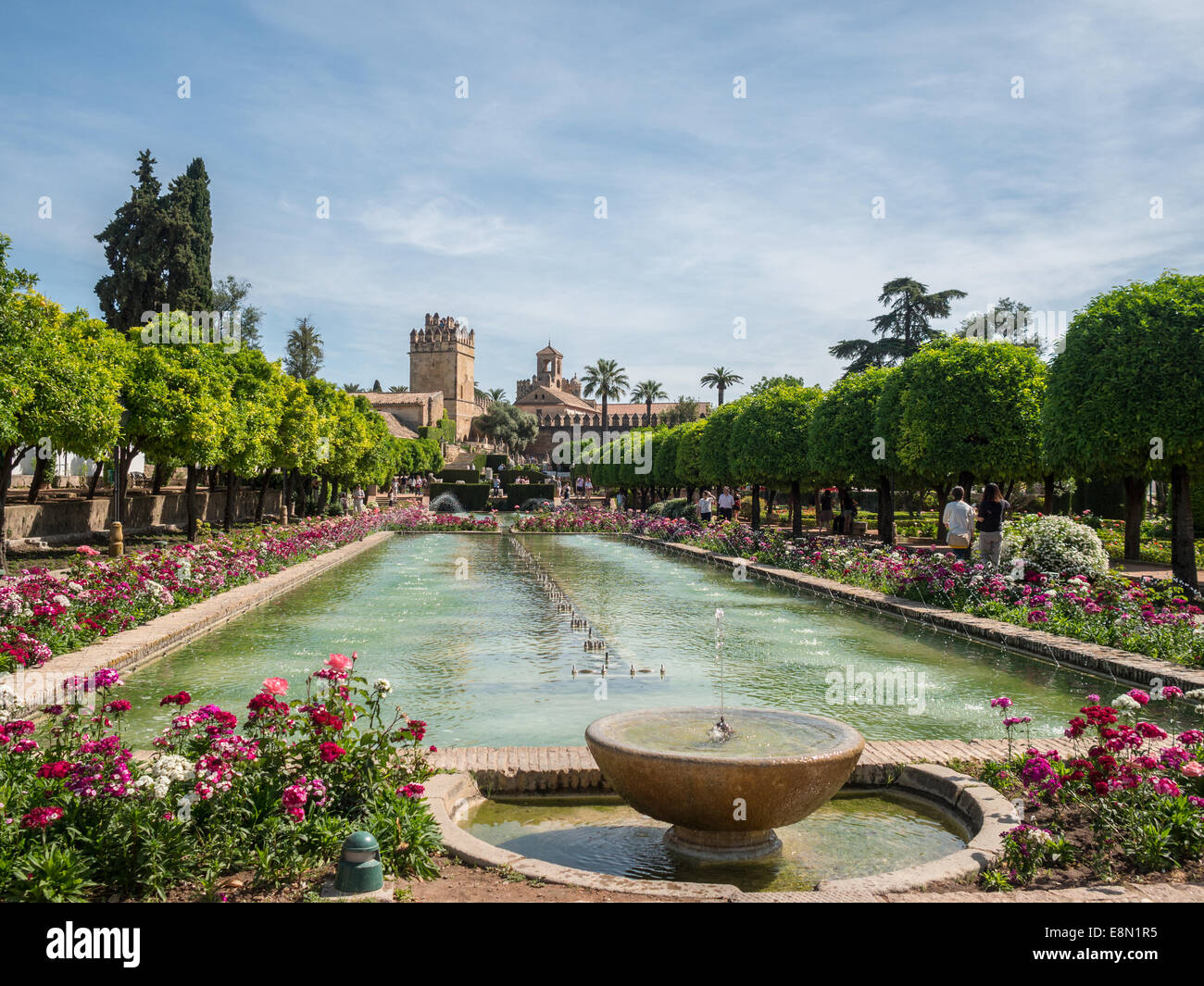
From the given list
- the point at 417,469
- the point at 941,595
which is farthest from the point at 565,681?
the point at 417,469

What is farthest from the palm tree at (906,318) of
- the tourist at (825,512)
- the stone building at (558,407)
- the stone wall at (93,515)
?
the stone building at (558,407)

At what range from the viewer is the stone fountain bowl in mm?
4004

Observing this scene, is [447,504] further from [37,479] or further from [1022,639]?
[1022,639]

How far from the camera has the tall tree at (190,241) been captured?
3831 centimetres

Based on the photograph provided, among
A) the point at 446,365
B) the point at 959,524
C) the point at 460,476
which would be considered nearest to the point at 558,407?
the point at 446,365

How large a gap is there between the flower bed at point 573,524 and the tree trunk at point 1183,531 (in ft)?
66.9

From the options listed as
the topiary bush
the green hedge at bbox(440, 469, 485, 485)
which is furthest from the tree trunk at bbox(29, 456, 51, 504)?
the green hedge at bbox(440, 469, 485, 485)

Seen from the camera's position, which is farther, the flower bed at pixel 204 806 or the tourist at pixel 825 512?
the tourist at pixel 825 512

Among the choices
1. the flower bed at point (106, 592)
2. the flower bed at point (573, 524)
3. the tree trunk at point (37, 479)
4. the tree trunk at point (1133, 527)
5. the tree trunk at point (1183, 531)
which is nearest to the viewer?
the flower bed at point (106, 592)

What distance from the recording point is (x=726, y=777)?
4.00 m

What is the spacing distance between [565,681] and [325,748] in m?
4.48

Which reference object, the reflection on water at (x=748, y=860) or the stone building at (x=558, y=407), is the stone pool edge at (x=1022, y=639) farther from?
the stone building at (x=558, y=407)

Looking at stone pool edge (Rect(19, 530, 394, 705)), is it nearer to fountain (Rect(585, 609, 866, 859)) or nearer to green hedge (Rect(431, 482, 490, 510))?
fountain (Rect(585, 609, 866, 859))

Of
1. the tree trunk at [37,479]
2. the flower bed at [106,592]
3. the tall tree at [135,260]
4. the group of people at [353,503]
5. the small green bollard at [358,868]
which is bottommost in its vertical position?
the small green bollard at [358,868]
